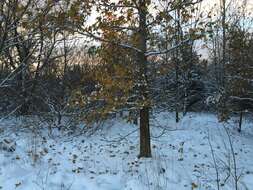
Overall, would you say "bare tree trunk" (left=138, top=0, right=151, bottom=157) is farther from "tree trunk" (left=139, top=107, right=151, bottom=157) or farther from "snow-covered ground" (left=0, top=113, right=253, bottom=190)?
"snow-covered ground" (left=0, top=113, right=253, bottom=190)

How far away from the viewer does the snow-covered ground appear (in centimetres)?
697

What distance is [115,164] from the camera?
905 cm

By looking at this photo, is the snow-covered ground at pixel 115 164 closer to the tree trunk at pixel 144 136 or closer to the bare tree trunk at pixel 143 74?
the tree trunk at pixel 144 136

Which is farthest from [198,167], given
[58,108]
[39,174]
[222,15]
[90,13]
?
[222,15]

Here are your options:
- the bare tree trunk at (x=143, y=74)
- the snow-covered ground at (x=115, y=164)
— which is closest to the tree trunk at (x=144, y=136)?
the bare tree trunk at (x=143, y=74)

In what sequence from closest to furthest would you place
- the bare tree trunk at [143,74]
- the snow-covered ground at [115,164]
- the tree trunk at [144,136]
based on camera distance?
the snow-covered ground at [115,164] < the bare tree trunk at [143,74] < the tree trunk at [144,136]

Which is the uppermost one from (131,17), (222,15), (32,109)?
(222,15)

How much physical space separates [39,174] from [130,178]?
186cm

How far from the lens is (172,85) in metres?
22.6

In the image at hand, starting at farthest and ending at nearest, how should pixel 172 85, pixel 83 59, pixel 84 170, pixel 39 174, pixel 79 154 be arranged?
pixel 172 85
pixel 83 59
pixel 79 154
pixel 84 170
pixel 39 174

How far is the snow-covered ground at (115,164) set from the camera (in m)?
6.97

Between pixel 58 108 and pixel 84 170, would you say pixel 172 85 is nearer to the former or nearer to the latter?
pixel 58 108

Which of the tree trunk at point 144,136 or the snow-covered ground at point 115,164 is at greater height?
the tree trunk at point 144,136

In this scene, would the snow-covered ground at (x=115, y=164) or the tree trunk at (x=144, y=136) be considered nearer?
the snow-covered ground at (x=115, y=164)
